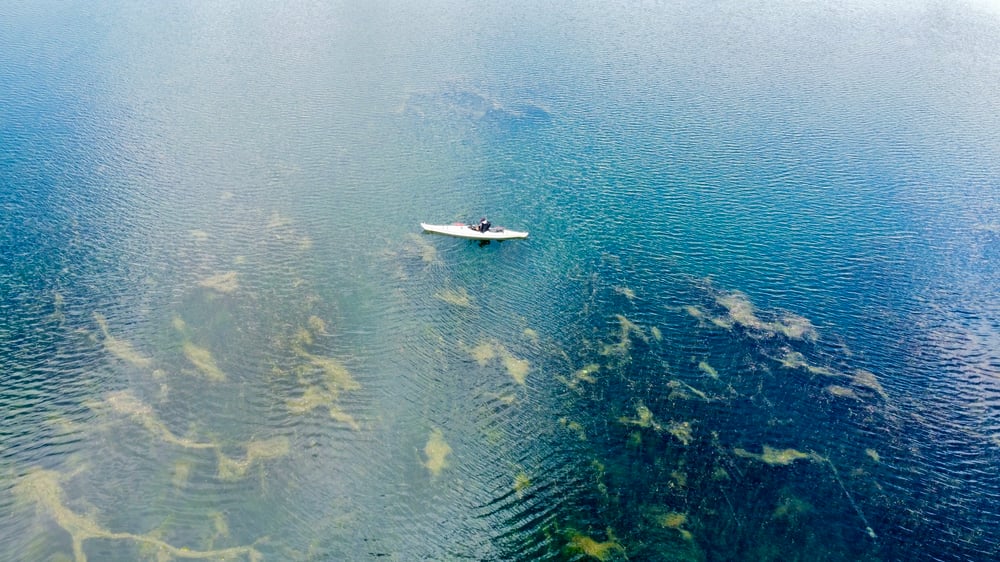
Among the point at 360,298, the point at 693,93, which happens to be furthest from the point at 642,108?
the point at 360,298

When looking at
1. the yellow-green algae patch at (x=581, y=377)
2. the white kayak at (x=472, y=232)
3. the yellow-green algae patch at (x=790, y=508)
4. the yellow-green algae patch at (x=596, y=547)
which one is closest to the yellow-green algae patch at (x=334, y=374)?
the yellow-green algae patch at (x=581, y=377)

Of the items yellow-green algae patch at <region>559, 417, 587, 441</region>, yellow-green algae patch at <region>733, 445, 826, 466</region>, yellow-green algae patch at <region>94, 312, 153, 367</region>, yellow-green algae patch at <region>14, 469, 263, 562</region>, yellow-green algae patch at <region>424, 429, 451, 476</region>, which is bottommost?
yellow-green algae patch at <region>14, 469, 263, 562</region>

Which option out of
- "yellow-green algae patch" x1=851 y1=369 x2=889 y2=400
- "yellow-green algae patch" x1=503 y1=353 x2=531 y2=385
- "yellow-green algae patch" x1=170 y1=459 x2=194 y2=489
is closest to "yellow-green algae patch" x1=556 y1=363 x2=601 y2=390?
"yellow-green algae patch" x1=503 y1=353 x2=531 y2=385

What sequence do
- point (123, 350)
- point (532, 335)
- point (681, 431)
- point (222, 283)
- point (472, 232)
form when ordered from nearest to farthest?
1. point (681, 431)
2. point (123, 350)
3. point (532, 335)
4. point (222, 283)
5. point (472, 232)

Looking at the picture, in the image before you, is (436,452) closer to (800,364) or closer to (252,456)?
(252,456)

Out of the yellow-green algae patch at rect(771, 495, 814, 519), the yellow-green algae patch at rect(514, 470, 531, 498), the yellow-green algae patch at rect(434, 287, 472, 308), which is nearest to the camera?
the yellow-green algae patch at rect(771, 495, 814, 519)

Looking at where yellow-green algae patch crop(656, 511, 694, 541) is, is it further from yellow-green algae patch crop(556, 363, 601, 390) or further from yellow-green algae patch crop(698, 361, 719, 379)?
yellow-green algae patch crop(698, 361, 719, 379)

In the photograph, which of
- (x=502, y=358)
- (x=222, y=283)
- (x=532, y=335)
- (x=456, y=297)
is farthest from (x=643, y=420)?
(x=222, y=283)
